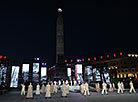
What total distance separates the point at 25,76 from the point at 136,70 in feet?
133

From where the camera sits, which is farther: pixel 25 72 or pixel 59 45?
pixel 25 72

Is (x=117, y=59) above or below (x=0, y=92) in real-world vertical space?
above

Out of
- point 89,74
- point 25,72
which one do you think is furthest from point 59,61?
point 89,74

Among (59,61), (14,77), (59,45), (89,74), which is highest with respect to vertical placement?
(59,45)

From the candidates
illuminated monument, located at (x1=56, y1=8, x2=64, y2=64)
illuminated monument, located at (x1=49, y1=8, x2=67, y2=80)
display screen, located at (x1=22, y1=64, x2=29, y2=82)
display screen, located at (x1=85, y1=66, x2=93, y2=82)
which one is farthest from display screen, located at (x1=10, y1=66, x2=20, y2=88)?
display screen, located at (x1=85, y1=66, x2=93, y2=82)

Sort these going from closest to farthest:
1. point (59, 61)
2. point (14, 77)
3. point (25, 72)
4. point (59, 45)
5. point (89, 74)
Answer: point (59, 61), point (59, 45), point (14, 77), point (25, 72), point (89, 74)

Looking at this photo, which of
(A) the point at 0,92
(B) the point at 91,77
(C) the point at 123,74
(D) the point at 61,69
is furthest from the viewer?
(C) the point at 123,74

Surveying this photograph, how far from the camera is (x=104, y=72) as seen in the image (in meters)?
32.7

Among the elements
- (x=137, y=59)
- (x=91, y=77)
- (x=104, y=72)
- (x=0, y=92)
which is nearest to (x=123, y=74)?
(x=137, y=59)

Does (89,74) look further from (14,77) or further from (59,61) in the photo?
(14,77)

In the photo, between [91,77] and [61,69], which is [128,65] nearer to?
[91,77]

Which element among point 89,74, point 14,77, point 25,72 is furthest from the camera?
point 89,74

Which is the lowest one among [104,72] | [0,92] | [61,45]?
[0,92]

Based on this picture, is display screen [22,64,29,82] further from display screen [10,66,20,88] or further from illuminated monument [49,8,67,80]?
illuminated monument [49,8,67,80]
